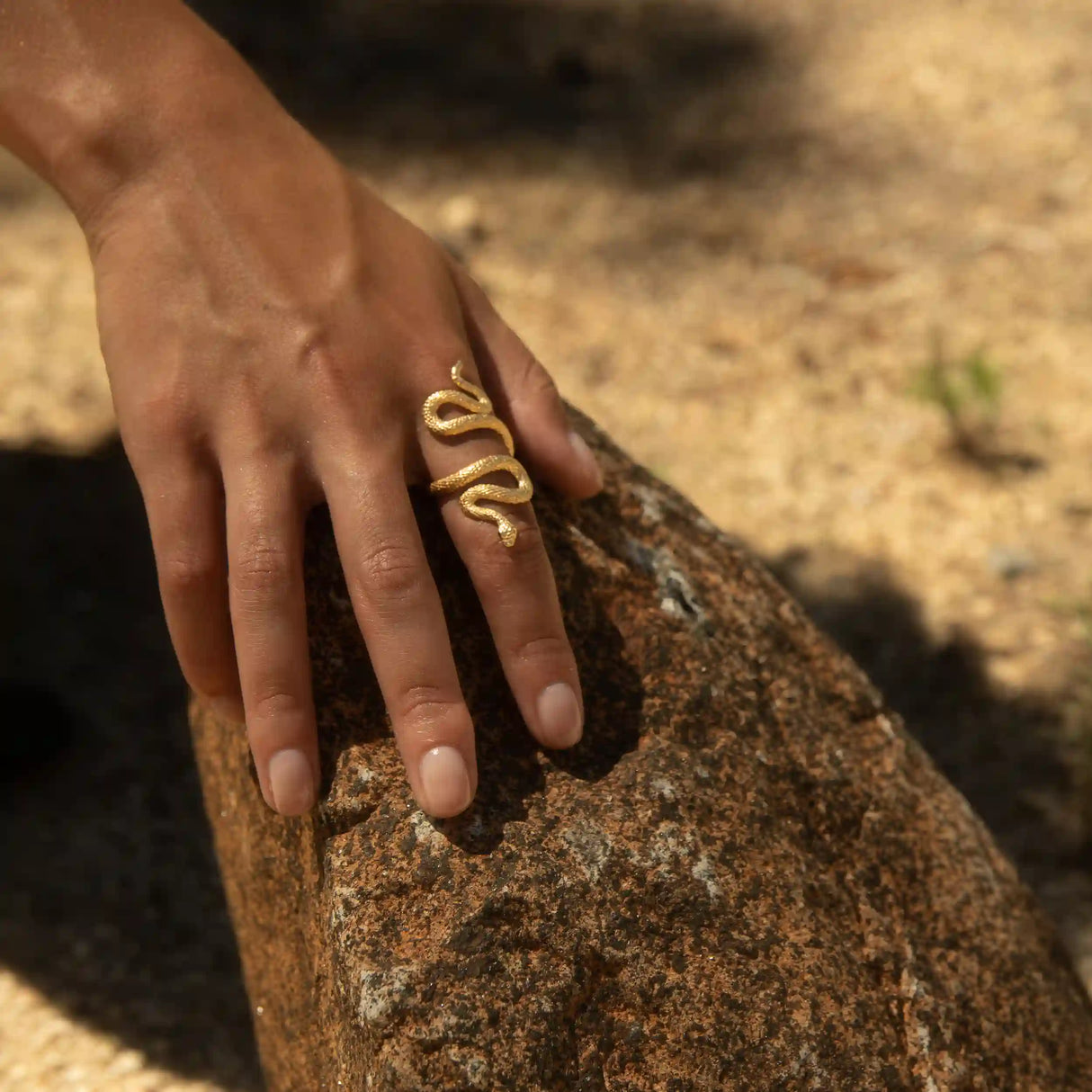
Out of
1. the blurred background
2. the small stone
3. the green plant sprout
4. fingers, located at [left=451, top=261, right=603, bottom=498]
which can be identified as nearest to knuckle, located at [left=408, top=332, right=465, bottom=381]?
fingers, located at [left=451, top=261, right=603, bottom=498]

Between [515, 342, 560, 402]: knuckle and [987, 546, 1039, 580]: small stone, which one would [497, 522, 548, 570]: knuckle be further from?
[987, 546, 1039, 580]: small stone

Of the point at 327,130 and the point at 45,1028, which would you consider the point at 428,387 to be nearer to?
the point at 45,1028

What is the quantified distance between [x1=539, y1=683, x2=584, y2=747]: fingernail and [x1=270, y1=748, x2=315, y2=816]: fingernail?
0.26 m

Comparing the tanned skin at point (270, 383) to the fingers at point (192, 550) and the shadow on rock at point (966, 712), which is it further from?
the shadow on rock at point (966, 712)

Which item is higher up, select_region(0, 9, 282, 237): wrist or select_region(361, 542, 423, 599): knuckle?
select_region(0, 9, 282, 237): wrist

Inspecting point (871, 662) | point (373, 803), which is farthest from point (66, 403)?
point (373, 803)

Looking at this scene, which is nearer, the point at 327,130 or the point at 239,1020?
the point at 239,1020

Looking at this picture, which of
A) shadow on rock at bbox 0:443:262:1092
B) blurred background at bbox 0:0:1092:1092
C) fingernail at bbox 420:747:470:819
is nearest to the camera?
fingernail at bbox 420:747:470:819

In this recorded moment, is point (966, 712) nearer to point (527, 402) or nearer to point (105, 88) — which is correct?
point (527, 402)

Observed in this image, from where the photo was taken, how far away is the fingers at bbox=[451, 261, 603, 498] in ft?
5.46

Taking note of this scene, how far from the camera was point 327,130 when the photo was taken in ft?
15.9

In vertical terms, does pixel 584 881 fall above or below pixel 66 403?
above

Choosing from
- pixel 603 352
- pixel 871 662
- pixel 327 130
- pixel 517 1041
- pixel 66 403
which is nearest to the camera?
pixel 517 1041

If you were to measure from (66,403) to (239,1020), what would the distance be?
76.6 inches
